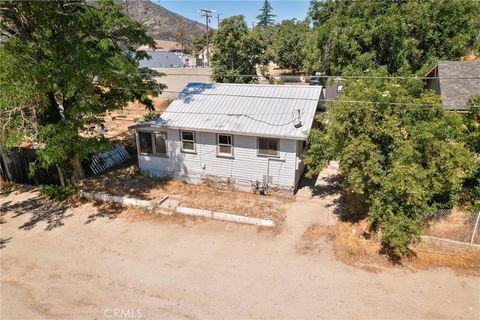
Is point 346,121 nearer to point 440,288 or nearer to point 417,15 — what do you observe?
point 440,288

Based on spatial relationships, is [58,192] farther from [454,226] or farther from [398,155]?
[454,226]

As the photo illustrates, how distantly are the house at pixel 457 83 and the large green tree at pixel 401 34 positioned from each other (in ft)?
10.4

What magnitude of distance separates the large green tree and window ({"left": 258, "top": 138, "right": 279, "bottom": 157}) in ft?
42.9

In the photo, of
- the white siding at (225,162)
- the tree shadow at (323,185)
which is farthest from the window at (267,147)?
the tree shadow at (323,185)

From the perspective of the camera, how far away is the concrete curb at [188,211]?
43.1 ft

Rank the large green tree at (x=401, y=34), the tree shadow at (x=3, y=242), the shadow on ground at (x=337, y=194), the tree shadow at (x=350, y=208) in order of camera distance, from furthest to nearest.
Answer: the large green tree at (x=401, y=34) < the shadow on ground at (x=337, y=194) < the tree shadow at (x=350, y=208) < the tree shadow at (x=3, y=242)

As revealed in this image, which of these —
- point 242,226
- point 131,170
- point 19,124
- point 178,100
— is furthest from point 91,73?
point 242,226

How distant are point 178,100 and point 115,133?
10132 mm

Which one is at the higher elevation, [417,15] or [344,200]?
[417,15]

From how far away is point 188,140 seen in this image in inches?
640

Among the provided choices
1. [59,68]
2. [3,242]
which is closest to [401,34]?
[59,68]

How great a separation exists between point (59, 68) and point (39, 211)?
6637 mm

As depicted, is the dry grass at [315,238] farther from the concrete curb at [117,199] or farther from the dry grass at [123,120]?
the dry grass at [123,120]

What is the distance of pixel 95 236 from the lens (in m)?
12.7
